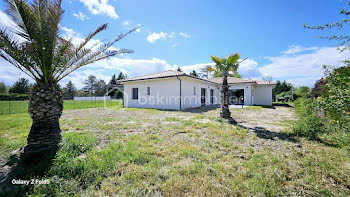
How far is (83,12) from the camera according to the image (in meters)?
3.96

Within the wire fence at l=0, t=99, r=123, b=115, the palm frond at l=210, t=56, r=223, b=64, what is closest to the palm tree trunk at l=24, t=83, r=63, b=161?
the palm frond at l=210, t=56, r=223, b=64

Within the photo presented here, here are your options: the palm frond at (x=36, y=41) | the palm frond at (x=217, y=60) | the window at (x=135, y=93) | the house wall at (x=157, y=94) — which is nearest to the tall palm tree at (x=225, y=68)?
the palm frond at (x=217, y=60)

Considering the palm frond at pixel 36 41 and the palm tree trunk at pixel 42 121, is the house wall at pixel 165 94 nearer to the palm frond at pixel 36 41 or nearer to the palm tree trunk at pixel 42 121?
the palm frond at pixel 36 41

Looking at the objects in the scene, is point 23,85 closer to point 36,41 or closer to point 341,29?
point 36,41

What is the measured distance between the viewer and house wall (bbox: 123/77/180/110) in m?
12.0

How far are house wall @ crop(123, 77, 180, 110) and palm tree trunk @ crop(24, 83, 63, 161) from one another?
9.17 meters

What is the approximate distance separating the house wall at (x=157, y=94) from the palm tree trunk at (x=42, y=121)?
917cm

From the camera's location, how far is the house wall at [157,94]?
11984 mm

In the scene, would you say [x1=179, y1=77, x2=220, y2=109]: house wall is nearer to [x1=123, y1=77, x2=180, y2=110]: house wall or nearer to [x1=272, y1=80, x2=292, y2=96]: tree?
[x1=123, y1=77, x2=180, y2=110]: house wall

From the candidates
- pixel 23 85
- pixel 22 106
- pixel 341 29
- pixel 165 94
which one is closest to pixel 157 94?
pixel 165 94

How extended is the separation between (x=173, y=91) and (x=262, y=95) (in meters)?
13.1

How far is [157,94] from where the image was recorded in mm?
12844

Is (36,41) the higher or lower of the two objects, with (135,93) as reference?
higher

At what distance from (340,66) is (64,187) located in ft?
17.5
